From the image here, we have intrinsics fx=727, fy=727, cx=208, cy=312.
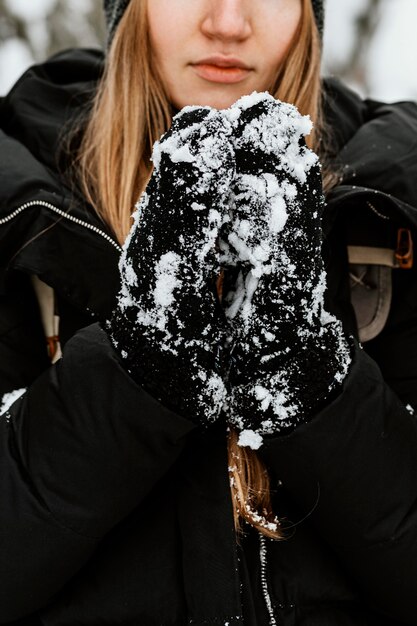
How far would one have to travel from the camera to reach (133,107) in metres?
1.72

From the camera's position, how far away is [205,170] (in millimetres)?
1146

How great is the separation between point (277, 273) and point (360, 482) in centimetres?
38

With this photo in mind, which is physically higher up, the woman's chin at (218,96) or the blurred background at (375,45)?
the woman's chin at (218,96)

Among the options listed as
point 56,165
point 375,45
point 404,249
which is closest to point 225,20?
point 56,165

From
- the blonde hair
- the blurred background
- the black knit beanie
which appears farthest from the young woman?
the blurred background

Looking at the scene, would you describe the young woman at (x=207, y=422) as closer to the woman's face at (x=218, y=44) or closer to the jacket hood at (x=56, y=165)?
the jacket hood at (x=56, y=165)

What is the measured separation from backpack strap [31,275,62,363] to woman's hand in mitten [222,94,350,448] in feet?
1.51

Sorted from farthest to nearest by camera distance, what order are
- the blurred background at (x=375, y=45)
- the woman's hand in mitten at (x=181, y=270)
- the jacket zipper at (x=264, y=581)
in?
the blurred background at (x=375, y=45) → the jacket zipper at (x=264, y=581) → the woman's hand in mitten at (x=181, y=270)

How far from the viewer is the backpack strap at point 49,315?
1.51 metres

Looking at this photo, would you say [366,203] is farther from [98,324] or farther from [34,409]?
[34,409]

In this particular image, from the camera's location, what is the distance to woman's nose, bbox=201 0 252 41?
1553mm

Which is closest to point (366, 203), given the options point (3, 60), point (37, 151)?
point (37, 151)

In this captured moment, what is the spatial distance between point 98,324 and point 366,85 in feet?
22.5

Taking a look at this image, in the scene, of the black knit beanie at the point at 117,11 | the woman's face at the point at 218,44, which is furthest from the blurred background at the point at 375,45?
the woman's face at the point at 218,44
